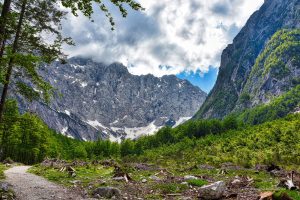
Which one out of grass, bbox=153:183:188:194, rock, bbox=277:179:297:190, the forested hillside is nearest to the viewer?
rock, bbox=277:179:297:190

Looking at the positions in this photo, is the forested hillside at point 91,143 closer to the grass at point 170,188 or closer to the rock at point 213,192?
the grass at point 170,188

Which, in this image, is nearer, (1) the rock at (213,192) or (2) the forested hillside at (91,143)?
(1) the rock at (213,192)

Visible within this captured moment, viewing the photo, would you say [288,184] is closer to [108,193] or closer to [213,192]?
[213,192]

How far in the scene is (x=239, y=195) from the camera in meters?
18.4

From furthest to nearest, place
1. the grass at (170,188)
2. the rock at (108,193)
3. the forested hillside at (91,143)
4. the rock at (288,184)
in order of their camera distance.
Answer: the forested hillside at (91,143), the grass at (170,188), the rock at (108,193), the rock at (288,184)

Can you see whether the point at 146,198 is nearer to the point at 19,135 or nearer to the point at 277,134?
the point at 19,135

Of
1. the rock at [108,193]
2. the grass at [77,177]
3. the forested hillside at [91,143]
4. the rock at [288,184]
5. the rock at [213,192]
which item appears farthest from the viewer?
the forested hillside at [91,143]

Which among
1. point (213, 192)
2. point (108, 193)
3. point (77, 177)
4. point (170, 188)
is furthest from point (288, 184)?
point (77, 177)

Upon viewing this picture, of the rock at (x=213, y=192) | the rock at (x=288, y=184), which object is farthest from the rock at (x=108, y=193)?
the rock at (x=288, y=184)

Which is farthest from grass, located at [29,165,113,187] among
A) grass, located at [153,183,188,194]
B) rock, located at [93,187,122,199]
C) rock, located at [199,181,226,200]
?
rock, located at [199,181,226,200]

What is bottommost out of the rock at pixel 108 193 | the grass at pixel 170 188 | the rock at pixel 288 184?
the rock at pixel 108 193

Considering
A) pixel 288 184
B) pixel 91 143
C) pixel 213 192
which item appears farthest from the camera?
pixel 91 143

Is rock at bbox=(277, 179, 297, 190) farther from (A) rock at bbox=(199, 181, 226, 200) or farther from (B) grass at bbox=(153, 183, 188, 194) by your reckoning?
(B) grass at bbox=(153, 183, 188, 194)

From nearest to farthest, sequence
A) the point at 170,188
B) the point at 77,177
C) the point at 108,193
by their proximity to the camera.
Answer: the point at 108,193 → the point at 170,188 → the point at 77,177
